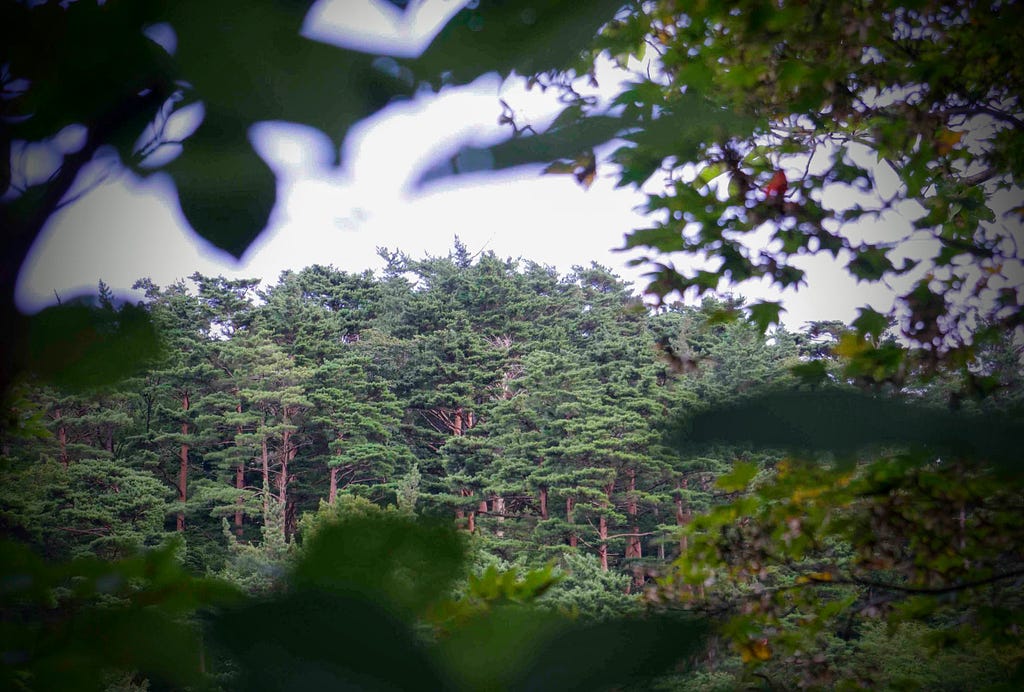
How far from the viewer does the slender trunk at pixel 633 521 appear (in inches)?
271

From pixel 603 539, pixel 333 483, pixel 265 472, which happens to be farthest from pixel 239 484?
pixel 603 539

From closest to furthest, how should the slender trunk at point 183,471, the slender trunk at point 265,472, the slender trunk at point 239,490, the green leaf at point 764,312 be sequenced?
the green leaf at point 764,312
the slender trunk at point 265,472
the slender trunk at point 239,490
the slender trunk at point 183,471

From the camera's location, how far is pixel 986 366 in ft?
5.34

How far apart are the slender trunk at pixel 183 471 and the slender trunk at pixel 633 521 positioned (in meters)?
4.47

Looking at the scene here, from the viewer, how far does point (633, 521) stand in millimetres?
7164

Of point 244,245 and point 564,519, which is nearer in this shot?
point 244,245

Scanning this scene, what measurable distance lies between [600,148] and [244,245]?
9cm

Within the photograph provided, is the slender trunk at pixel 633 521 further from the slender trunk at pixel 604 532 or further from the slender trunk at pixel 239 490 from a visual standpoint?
the slender trunk at pixel 239 490

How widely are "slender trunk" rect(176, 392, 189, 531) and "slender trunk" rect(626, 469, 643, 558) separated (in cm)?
447

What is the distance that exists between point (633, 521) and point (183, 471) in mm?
4819

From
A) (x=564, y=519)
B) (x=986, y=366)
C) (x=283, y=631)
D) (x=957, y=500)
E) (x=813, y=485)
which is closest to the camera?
(x=283, y=631)

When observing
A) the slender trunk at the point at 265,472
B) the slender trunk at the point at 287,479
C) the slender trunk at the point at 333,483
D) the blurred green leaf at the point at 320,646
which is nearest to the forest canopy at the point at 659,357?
the blurred green leaf at the point at 320,646

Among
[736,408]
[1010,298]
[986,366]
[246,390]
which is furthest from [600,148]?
[246,390]

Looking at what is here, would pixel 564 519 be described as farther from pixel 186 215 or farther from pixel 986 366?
pixel 186 215
